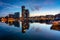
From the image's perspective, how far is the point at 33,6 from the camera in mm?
2312

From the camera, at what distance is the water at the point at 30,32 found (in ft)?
7.30

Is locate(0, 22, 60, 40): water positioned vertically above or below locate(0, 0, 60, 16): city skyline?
below

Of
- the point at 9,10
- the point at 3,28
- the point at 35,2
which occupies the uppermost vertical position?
the point at 35,2

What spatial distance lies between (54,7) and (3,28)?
3.30 ft

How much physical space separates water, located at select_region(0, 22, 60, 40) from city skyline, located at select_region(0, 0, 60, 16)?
236 mm

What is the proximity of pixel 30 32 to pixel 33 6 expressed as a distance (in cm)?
48

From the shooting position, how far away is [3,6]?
7.66 feet

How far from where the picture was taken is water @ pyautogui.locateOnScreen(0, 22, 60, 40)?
2.23 metres

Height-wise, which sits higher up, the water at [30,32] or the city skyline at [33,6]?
the city skyline at [33,6]

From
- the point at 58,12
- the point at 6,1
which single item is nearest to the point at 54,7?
the point at 58,12

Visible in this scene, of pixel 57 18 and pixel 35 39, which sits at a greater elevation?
pixel 57 18

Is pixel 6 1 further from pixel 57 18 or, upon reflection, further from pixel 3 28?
pixel 57 18

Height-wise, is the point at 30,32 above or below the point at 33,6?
below

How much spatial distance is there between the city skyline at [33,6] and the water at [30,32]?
236 millimetres
